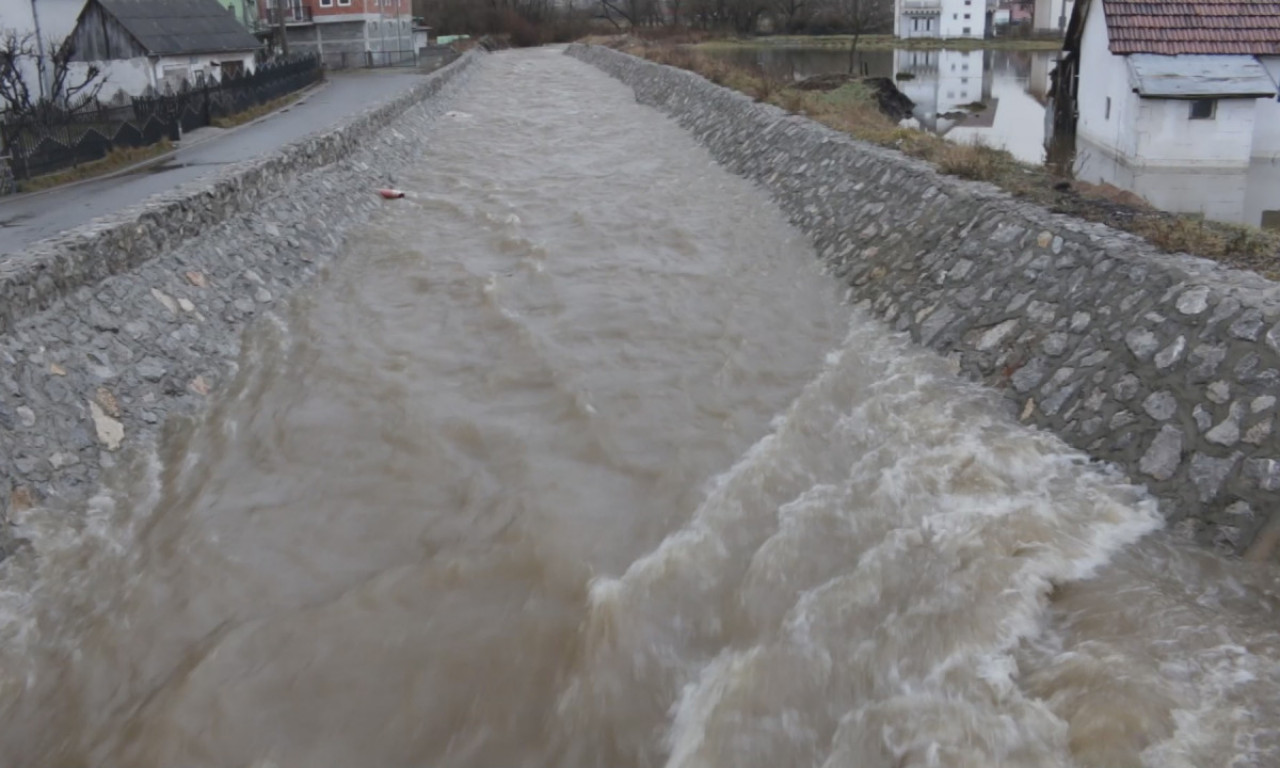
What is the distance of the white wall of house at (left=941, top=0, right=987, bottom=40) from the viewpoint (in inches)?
3310

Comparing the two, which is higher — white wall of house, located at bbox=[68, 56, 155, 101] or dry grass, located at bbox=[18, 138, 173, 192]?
white wall of house, located at bbox=[68, 56, 155, 101]

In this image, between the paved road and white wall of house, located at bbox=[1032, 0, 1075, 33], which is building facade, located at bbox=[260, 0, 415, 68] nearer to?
the paved road

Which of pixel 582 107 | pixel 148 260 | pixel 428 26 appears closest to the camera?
pixel 148 260

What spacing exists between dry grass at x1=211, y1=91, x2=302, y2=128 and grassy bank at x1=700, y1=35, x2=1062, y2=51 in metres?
43.7

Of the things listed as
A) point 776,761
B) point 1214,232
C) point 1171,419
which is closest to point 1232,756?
point 776,761

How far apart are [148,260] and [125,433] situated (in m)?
2.87

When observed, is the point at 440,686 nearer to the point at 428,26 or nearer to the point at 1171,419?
the point at 1171,419

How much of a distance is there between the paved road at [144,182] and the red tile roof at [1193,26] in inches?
645

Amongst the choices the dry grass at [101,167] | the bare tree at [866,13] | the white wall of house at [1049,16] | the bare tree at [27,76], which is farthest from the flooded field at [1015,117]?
the bare tree at [27,76]

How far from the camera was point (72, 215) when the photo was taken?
1463 cm

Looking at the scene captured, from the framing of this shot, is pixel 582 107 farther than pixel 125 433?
Yes

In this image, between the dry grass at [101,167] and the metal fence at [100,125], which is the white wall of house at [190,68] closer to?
the metal fence at [100,125]

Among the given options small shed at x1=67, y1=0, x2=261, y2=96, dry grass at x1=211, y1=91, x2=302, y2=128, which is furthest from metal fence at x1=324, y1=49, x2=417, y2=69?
dry grass at x1=211, y1=91, x2=302, y2=128

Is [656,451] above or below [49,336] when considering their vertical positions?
below
